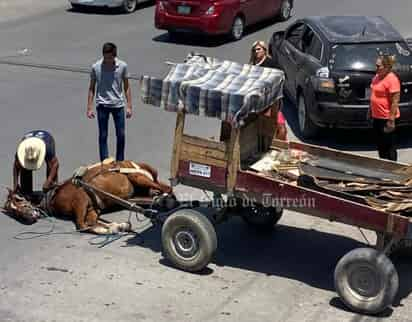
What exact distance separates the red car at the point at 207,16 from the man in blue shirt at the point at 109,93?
7822mm

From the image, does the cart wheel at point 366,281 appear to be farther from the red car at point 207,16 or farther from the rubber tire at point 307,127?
the red car at point 207,16

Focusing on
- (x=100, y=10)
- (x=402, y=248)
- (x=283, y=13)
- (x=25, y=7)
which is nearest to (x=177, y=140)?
(x=402, y=248)

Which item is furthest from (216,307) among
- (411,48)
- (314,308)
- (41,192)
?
(411,48)

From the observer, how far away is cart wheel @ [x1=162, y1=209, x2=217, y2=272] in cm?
915

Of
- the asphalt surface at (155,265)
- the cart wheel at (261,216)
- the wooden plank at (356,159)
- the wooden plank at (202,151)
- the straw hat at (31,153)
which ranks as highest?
the wooden plank at (202,151)

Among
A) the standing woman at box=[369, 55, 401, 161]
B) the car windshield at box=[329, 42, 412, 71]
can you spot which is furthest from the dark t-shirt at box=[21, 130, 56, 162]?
the car windshield at box=[329, 42, 412, 71]

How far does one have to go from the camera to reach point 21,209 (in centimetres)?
1073

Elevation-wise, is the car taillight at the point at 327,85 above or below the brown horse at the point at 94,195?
above

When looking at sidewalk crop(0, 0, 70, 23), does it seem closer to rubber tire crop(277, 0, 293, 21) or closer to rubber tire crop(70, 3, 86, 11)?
rubber tire crop(70, 3, 86, 11)

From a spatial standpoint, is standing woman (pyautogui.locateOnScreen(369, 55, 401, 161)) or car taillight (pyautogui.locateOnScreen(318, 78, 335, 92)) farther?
car taillight (pyautogui.locateOnScreen(318, 78, 335, 92))

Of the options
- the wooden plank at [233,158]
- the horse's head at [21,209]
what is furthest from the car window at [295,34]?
the wooden plank at [233,158]

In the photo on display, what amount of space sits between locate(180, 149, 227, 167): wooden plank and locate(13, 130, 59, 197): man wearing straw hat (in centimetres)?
218

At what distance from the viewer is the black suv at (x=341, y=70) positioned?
1309cm

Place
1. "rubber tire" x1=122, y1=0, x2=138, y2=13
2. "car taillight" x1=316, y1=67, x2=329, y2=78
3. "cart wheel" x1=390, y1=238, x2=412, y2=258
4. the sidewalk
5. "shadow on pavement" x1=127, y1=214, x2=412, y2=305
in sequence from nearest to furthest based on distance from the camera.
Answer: "cart wheel" x1=390, y1=238, x2=412, y2=258
"shadow on pavement" x1=127, y1=214, x2=412, y2=305
"car taillight" x1=316, y1=67, x2=329, y2=78
"rubber tire" x1=122, y1=0, x2=138, y2=13
the sidewalk
